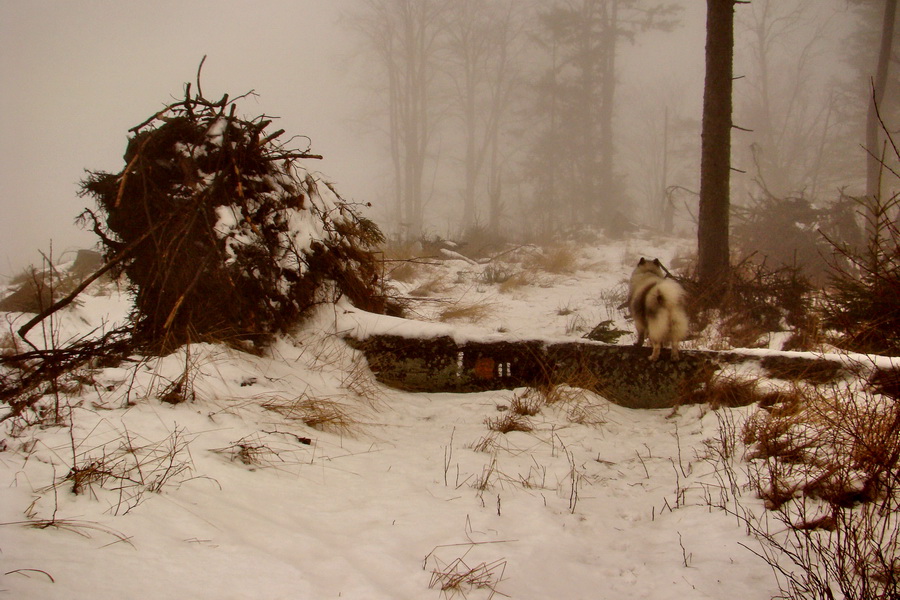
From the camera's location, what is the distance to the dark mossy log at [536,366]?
414cm

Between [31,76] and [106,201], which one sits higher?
[31,76]

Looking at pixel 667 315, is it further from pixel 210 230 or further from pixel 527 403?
pixel 210 230

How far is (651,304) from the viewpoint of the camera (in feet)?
14.2

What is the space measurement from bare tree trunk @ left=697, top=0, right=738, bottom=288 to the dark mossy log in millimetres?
3184

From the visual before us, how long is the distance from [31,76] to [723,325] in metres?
58.6

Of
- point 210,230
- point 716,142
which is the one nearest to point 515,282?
point 716,142

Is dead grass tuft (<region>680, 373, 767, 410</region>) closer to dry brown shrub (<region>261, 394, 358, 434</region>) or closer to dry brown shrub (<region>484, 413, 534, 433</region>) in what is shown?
dry brown shrub (<region>484, 413, 534, 433</region>)

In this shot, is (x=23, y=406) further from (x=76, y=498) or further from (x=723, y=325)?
(x=723, y=325)

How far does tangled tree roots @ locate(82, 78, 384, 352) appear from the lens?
397cm

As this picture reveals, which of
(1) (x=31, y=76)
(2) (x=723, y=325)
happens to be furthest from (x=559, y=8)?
(1) (x=31, y=76)

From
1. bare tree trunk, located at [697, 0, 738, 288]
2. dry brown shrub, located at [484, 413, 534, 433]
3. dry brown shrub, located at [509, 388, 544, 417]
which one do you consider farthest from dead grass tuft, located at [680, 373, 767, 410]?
bare tree trunk, located at [697, 0, 738, 288]

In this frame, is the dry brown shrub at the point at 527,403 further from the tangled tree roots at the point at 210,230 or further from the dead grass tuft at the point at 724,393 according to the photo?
the tangled tree roots at the point at 210,230

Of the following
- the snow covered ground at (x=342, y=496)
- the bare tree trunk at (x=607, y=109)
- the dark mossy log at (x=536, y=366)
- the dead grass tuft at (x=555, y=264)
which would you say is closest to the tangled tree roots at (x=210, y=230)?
the snow covered ground at (x=342, y=496)

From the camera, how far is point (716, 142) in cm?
680
